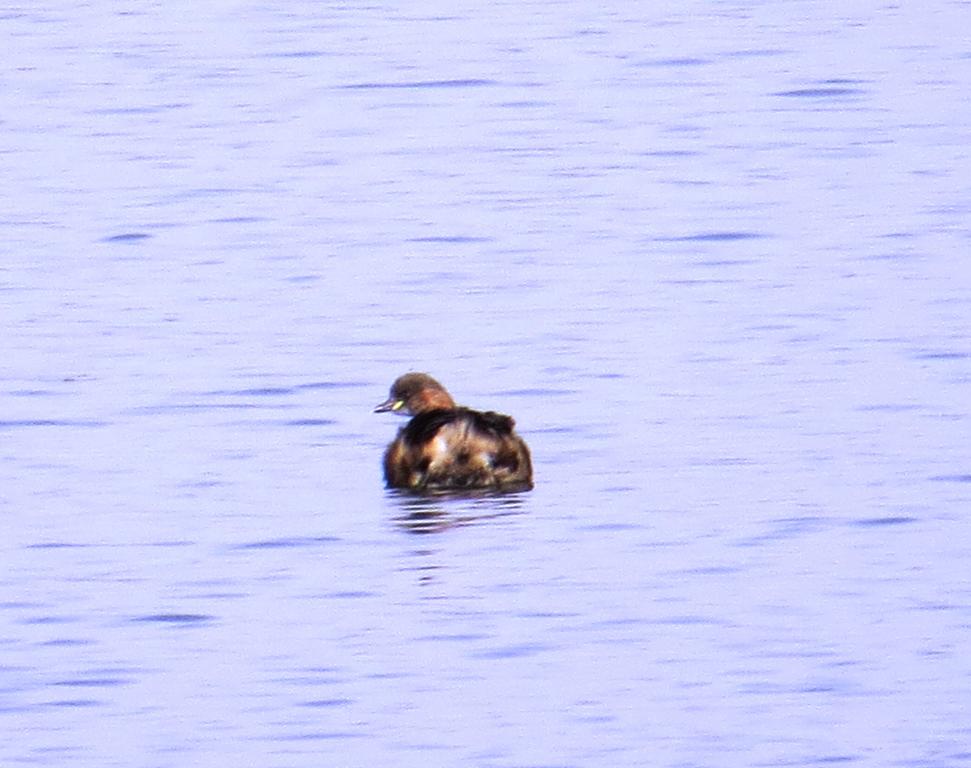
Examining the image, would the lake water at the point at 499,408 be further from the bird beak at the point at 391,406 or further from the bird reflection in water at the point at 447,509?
the bird beak at the point at 391,406

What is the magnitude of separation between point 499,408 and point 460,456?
1446mm

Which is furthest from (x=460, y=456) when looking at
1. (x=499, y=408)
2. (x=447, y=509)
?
(x=499, y=408)

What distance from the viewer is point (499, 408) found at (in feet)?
41.9

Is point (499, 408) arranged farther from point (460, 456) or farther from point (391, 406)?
point (460, 456)

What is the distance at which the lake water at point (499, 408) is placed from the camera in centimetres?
870

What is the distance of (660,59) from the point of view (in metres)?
24.4

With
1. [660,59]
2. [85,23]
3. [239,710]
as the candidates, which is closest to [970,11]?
[660,59]

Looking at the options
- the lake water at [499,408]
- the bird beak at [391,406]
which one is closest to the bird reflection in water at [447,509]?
the lake water at [499,408]

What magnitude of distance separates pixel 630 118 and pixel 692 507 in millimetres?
10872

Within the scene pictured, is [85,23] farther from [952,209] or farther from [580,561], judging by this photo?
[580,561]

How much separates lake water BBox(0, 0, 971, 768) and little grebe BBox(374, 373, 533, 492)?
0.13 m

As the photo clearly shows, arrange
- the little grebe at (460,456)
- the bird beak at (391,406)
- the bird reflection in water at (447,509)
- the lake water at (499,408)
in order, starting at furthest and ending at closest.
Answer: the bird beak at (391,406) → the little grebe at (460,456) → the bird reflection in water at (447,509) → the lake water at (499,408)

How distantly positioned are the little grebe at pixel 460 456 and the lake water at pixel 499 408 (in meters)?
0.13

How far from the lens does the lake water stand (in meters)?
8.70
